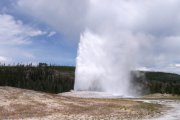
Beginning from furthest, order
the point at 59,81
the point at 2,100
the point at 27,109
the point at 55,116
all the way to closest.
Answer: the point at 59,81 → the point at 2,100 → the point at 27,109 → the point at 55,116

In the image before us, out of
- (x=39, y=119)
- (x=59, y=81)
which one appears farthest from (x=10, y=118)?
Answer: (x=59, y=81)

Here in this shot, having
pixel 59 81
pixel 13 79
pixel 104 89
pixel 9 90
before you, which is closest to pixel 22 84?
pixel 13 79

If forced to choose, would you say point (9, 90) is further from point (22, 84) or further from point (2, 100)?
point (22, 84)

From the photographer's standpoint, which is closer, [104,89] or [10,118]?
[10,118]

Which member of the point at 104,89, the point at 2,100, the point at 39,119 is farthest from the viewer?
the point at 104,89

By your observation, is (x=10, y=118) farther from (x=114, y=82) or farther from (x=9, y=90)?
(x=114, y=82)

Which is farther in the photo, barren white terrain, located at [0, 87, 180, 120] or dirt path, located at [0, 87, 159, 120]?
barren white terrain, located at [0, 87, 180, 120]

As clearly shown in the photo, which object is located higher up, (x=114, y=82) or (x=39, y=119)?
(x=114, y=82)

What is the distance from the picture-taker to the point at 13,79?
585 feet

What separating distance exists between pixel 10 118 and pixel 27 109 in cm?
709

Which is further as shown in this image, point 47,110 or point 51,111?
point 47,110

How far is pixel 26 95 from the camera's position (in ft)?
180

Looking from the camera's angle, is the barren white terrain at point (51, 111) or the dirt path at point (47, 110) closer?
the dirt path at point (47, 110)

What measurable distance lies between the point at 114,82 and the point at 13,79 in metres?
67.6
